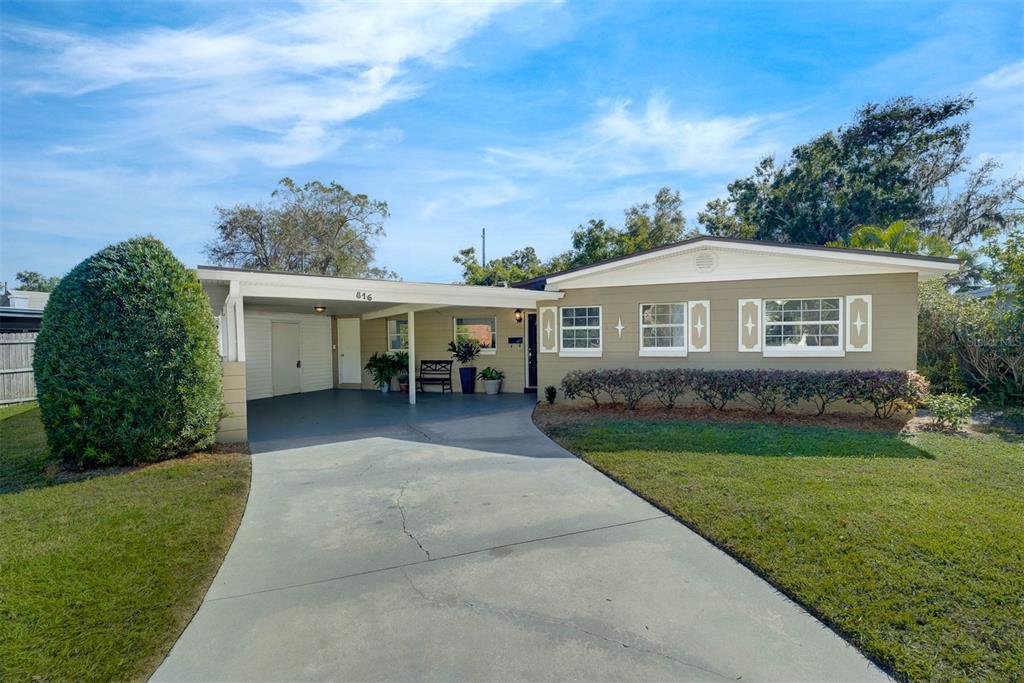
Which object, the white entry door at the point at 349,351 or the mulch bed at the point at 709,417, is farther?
the white entry door at the point at 349,351

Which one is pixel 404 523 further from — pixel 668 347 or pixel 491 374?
pixel 491 374

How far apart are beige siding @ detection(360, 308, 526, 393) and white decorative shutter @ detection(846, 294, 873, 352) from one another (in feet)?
23.3

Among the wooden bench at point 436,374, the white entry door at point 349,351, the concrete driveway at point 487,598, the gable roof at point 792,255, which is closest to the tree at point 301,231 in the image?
the white entry door at point 349,351

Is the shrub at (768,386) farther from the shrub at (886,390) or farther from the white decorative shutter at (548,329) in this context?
the white decorative shutter at (548,329)

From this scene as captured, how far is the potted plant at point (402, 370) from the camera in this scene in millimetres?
13836

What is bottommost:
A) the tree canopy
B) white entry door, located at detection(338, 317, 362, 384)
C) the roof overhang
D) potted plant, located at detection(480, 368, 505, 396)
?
potted plant, located at detection(480, 368, 505, 396)

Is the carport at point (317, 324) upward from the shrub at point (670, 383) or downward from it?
upward

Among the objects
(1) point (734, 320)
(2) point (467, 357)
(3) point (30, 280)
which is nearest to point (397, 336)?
(2) point (467, 357)

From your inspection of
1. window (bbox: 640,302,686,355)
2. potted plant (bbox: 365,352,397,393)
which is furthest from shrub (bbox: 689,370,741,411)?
potted plant (bbox: 365,352,397,393)

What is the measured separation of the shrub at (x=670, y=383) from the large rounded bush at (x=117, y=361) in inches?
299

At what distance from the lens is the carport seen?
7.44m

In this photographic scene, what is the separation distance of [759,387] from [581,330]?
149 inches

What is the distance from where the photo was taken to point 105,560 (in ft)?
11.1

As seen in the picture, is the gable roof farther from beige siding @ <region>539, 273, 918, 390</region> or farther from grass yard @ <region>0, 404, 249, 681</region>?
grass yard @ <region>0, 404, 249, 681</region>
